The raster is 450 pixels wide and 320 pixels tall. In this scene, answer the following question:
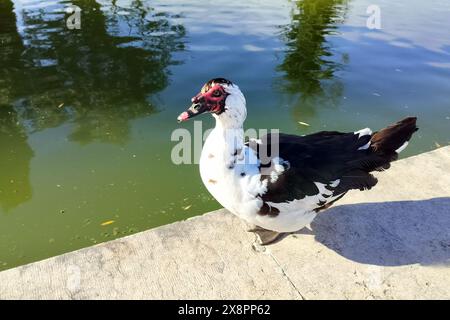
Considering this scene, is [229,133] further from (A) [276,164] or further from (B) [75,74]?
(B) [75,74]

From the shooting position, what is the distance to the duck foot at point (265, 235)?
3.03m

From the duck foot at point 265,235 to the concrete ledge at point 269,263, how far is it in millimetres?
52

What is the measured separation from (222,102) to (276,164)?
0.61 m

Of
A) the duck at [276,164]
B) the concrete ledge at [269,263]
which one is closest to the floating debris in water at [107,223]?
the concrete ledge at [269,263]

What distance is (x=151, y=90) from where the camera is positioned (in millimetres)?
6320

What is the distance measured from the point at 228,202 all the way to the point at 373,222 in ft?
4.40

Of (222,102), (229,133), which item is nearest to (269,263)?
(229,133)

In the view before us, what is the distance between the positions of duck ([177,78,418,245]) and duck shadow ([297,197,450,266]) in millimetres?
310

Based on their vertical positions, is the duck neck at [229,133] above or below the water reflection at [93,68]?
above

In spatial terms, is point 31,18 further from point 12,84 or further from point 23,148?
point 23,148

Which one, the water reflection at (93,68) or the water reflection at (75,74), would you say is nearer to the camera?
the water reflection at (75,74)

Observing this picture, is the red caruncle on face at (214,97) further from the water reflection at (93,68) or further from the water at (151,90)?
the water reflection at (93,68)
